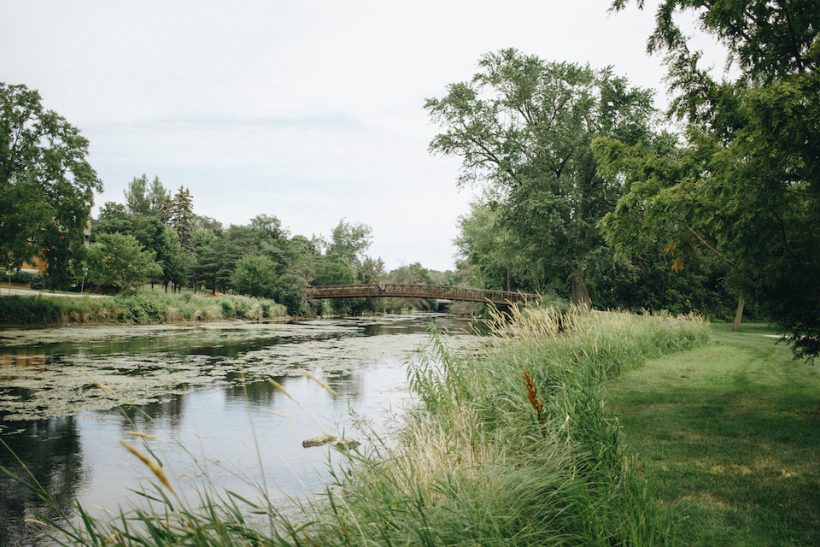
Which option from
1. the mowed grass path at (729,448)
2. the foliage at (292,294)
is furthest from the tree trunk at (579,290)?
the foliage at (292,294)

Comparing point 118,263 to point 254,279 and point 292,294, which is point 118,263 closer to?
point 254,279

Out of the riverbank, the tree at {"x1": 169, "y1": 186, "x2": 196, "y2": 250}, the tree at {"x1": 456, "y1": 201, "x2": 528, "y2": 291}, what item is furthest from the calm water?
the tree at {"x1": 169, "y1": 186, "x2": 196, "y2": 250}

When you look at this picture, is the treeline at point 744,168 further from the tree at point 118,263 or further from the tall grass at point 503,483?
the tree at point 118,263

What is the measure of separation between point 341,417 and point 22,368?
30.2ft

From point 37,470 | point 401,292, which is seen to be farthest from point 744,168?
point 401,292

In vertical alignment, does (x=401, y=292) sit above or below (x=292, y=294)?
below

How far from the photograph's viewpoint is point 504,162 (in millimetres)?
25297

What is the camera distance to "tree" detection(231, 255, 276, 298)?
47.7m

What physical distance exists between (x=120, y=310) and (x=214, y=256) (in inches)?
1184

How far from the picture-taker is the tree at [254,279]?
156 feet

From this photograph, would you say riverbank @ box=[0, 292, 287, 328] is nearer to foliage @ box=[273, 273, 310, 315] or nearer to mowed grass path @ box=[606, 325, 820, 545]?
foliage @ box=[273, 273, 310, 315]

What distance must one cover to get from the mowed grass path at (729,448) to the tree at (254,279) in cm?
3988

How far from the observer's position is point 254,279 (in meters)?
47.8

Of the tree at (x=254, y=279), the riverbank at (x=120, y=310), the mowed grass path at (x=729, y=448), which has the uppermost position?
the tree at (x=254, y=279)
